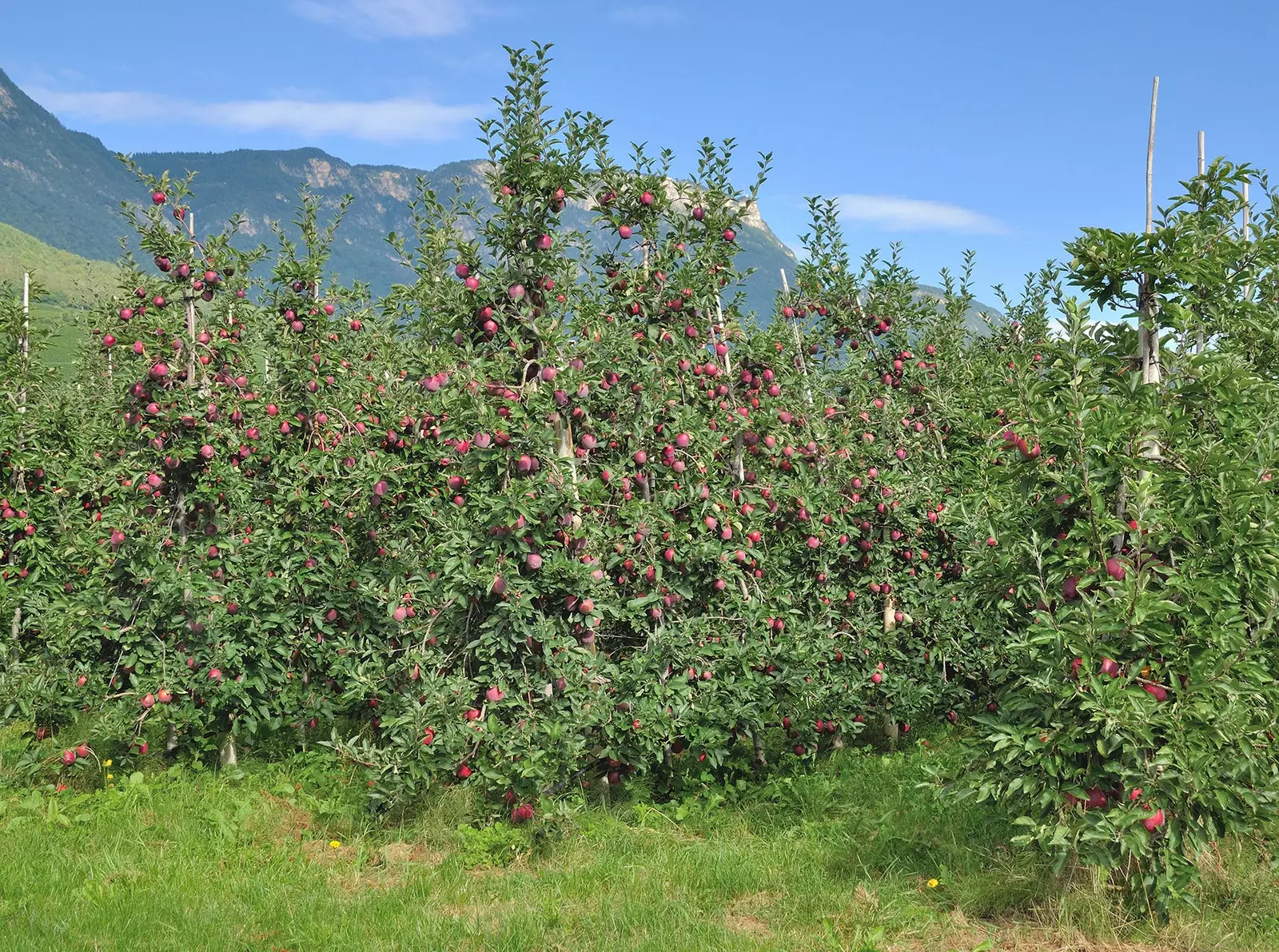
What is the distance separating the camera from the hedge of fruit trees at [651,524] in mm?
4129

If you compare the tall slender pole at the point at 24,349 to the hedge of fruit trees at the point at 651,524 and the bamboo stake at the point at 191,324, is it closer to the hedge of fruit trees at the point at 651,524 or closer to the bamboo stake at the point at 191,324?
the hedge of fruit trees at the point at 651,524

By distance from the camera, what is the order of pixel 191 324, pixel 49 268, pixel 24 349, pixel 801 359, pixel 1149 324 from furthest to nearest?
pixel 49 268 → pixel 24 349 → pixel 801 359 → pixel 191 324 → pixel 1149 324

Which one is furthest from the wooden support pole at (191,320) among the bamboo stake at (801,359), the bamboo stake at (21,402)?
the bamboo stake at (801,359)

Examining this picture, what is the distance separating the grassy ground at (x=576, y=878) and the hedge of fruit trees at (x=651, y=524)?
11.6 inches

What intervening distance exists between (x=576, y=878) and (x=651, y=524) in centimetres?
209

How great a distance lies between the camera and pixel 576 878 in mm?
4891

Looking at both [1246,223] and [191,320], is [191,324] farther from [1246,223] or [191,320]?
[1246,223]

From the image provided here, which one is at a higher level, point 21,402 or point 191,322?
point 191,322

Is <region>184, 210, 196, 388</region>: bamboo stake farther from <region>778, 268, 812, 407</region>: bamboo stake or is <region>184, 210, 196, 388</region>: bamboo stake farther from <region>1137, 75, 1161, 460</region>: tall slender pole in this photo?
<region>1137, 75, 1161, 460</region>: tall slender pole

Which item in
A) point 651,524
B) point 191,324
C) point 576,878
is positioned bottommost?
point 576,878

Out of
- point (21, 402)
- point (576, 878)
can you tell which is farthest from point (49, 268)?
point (576, 878)

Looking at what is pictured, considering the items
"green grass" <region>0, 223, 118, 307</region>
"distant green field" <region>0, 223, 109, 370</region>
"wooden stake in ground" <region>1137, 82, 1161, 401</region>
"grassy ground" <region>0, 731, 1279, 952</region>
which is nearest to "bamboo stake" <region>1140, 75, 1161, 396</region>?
"wooden stake in ground" <region>1137, 82, 1161, 401</region>

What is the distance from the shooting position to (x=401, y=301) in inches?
322

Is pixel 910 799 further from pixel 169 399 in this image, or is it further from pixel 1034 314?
pixel 1034 314
